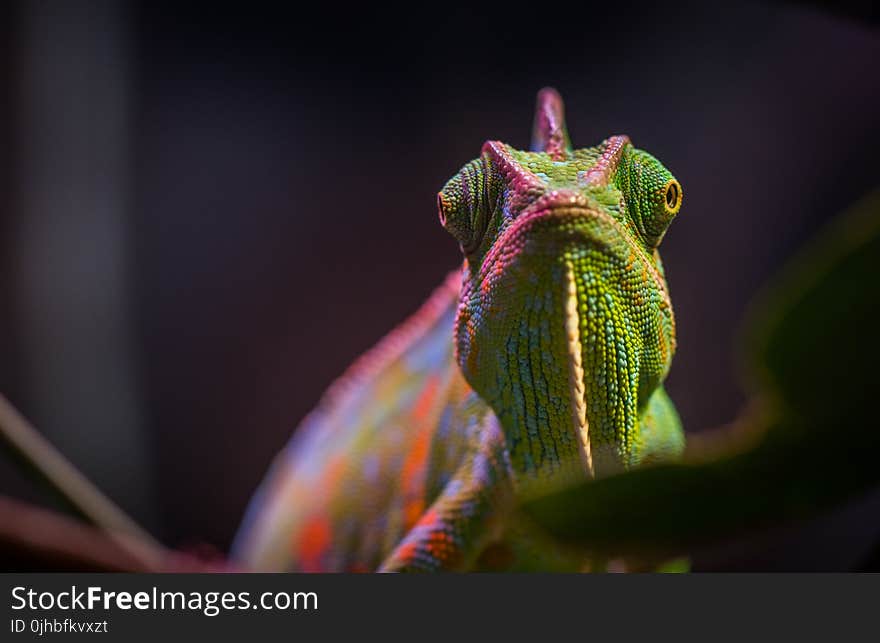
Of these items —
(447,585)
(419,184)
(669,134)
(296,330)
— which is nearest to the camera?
(447,585)

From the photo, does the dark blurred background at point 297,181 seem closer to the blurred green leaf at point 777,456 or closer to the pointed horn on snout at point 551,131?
the pointed horn on snout at point 551,131

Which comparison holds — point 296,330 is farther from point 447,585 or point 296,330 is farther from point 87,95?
point 447,585

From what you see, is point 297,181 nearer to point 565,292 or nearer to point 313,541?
point 313,541

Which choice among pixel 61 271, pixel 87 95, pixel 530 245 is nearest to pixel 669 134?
pixel 530 245

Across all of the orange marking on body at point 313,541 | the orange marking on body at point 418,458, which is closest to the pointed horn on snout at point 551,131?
the orange marking on body at point 418,458

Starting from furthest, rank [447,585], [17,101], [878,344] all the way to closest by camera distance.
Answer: [17,101]
[447,585]
[878,344]

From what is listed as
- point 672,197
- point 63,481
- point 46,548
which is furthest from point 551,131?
point 63,481
